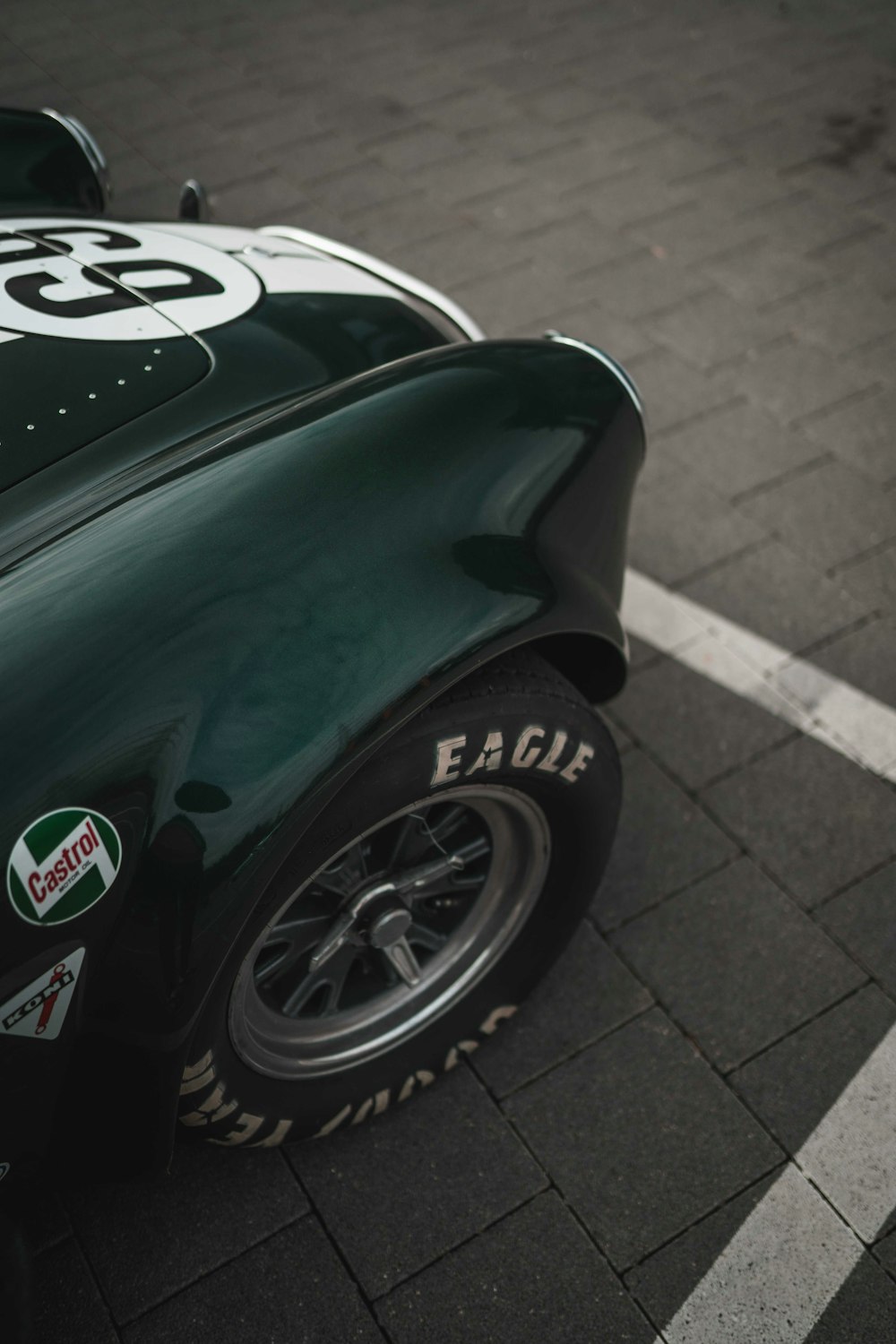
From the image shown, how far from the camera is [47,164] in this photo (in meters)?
2.45

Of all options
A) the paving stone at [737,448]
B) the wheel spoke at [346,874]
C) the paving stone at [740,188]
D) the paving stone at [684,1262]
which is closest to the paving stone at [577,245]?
the paving stone at [740,188]

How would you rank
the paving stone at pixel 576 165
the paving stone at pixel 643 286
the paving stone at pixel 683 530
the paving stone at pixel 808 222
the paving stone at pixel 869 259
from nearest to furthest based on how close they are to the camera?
the paving stone at pixel 683 530 < the paving stone at pixel 643 286 < the paving stone at pixel 869 259 < the paving stone at pixel 808 222 < the paving stone at pixel 576 165

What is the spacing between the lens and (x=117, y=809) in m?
1.30

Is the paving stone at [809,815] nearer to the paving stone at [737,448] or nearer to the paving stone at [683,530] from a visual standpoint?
the paving stone at [683,530]

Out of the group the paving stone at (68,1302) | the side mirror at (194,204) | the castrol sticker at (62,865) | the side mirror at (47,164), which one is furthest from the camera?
the side mirror at (194,204)

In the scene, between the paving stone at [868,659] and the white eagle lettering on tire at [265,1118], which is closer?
the white eagle lettering on tire at [265,1118]

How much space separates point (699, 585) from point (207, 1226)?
80.7 inches

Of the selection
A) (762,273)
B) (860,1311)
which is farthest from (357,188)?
(860,1311)

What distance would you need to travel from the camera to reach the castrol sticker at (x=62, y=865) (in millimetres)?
1239

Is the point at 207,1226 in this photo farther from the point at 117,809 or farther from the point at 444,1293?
the point at 117,809

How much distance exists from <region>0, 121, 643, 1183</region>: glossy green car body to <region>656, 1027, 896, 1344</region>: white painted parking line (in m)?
0.98

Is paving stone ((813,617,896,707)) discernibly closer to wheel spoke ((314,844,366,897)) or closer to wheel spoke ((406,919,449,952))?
wheel spoke ((406,919,449,952))

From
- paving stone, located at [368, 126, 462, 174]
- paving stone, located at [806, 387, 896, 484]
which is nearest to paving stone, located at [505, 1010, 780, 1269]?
paving stone, located at [806, 387, 896, 484]

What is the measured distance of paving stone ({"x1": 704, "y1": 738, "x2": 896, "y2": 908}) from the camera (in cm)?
244
